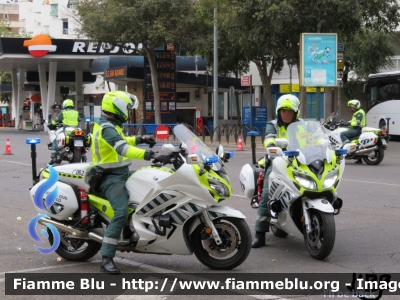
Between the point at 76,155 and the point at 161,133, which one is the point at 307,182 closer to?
the point at 161,133

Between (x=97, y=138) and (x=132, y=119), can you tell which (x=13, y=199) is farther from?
(x=132, y=119)

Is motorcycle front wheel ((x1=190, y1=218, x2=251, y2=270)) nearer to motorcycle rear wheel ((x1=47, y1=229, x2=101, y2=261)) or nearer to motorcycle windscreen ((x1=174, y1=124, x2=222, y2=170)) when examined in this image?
motorcycle windscreen ((x1=174, y1=124, x2=222, y2=170))

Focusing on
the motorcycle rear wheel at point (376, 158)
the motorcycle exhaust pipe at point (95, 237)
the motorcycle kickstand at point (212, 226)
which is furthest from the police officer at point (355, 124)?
the motorcycle exhaust pipe at point (95, 237)

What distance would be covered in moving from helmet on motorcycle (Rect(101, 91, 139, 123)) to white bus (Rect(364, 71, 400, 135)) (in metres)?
26.4

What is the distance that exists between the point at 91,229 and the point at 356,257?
9.22 ft

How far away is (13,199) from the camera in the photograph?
12.6 metres

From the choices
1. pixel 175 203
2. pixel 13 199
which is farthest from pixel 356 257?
pixel 13 199

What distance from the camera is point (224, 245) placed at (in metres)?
6.85

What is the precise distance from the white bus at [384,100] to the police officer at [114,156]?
26.5 m

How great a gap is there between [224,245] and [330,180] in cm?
136

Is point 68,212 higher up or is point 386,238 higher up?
point 68,212

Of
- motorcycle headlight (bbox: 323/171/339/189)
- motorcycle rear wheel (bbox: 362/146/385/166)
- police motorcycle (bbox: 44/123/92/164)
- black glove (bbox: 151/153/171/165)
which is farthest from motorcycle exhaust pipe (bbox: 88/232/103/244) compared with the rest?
motorcycle rear wheel (bbox: 362/146/385/166)

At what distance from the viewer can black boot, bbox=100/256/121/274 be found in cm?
677

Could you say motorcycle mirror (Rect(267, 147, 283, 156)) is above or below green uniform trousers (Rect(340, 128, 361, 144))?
above
